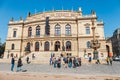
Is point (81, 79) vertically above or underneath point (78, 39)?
underneath

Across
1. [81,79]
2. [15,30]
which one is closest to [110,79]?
[81,79]

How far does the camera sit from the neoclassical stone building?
4081 cm

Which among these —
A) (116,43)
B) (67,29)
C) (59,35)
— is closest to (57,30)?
(59,35)

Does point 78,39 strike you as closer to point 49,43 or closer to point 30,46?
point 49,43

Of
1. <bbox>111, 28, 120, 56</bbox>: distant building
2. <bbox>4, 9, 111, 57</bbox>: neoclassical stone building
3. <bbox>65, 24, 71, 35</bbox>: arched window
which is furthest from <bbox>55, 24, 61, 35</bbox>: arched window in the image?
<bbox>111, 28, 120, 56</bbox>: distant building

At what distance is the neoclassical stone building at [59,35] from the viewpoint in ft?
134

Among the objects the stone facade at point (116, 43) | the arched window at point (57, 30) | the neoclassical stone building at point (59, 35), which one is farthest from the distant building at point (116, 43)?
the arched window at point (57, 30)

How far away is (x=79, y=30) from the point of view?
41719 mm

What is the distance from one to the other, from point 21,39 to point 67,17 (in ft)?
57.3

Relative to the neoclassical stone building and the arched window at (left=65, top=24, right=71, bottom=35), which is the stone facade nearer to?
the neoclassical stone building

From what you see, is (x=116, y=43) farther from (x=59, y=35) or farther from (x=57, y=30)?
(x=57, y=30)

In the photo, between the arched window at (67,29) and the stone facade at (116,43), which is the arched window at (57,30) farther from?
the stone facade at (116,43)

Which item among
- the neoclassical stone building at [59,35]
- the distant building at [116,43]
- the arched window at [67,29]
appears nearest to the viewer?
the neoclassical stone building at [59,35]

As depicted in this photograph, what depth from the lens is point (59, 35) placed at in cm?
4194
